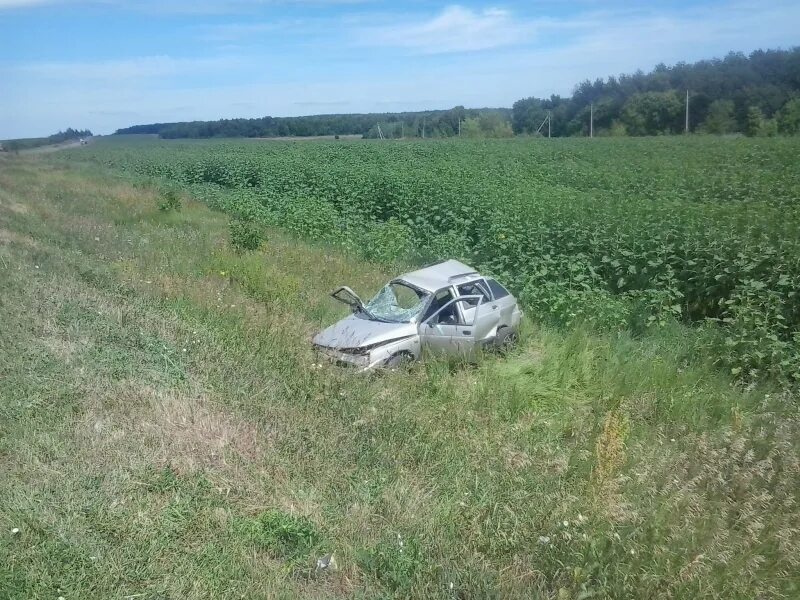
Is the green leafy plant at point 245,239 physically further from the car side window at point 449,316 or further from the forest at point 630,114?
the forest at point 630,114

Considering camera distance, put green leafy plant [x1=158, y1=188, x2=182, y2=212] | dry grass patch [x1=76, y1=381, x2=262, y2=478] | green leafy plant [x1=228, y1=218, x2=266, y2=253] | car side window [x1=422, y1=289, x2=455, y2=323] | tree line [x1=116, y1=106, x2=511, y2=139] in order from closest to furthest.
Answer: dry grass patch [x1=76, y1=381, x2=262, y2=478], car side window [x1=422, y1=289, x2=455, y2=323], green leafy plant [x1=228, y1=218, x2=266, y2=253], green leafy plant [x1=158, y1=188, x2=182, y2=212], tree line [x1=116, y1=106, x2=511, y2=139]

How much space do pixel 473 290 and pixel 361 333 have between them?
179 cm

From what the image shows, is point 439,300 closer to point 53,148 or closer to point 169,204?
point 169,204

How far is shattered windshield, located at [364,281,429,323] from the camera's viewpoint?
8750mm

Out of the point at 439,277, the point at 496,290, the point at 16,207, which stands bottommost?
Result: the point at 496,290

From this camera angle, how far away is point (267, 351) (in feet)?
26.7

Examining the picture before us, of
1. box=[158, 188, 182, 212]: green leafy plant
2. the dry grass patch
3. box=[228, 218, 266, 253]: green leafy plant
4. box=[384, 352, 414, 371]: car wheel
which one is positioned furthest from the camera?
box=[158, 188, 182, 212]: green leafy plant

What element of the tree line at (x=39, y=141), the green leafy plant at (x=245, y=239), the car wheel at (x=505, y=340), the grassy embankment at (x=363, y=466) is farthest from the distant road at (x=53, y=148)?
the car wheel at (x=505, y=340)

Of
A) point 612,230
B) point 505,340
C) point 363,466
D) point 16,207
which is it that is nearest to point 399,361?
point 505,340

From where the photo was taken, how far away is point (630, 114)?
59.6 meters

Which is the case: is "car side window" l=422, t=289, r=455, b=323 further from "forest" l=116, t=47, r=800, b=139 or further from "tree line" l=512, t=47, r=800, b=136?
"tree line" l=512, t=47, r=800, b=136

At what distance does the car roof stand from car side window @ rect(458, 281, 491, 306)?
0.25 feet

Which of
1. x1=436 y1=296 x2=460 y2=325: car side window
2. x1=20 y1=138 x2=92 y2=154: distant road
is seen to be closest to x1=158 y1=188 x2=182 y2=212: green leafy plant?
x1=436 y1=296 x2=460 y2=325: car side window

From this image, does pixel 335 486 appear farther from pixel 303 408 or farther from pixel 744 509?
pixel 744 509
